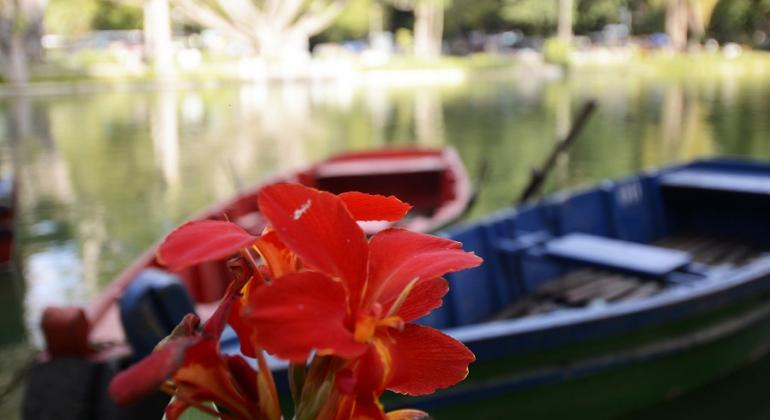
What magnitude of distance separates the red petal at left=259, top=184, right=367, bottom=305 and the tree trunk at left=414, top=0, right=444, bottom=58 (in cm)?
4754

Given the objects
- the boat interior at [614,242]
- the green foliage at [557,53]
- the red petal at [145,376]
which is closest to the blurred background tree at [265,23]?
→ the green foliage at [557,53]

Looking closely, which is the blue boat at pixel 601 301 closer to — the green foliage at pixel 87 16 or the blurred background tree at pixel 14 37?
the blurred background tree at pixel 14 37

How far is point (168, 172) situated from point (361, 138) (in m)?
6.59

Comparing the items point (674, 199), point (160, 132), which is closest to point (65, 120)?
point (160, 132)

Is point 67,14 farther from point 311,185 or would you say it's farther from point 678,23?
point 311,185

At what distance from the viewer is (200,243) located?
52 cm

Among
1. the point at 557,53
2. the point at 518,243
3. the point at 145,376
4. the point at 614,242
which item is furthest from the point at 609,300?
the point at 557,53

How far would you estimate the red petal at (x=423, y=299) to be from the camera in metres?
0.63

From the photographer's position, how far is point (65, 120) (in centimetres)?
2477

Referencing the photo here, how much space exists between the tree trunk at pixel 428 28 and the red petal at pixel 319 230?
4754cm

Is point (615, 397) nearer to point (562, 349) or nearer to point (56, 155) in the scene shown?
point (562, 349)

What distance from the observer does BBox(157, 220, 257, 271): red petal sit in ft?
1.65

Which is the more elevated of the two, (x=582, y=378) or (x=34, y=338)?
(x=582, y=378)

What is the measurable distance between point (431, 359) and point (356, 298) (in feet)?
0.29
